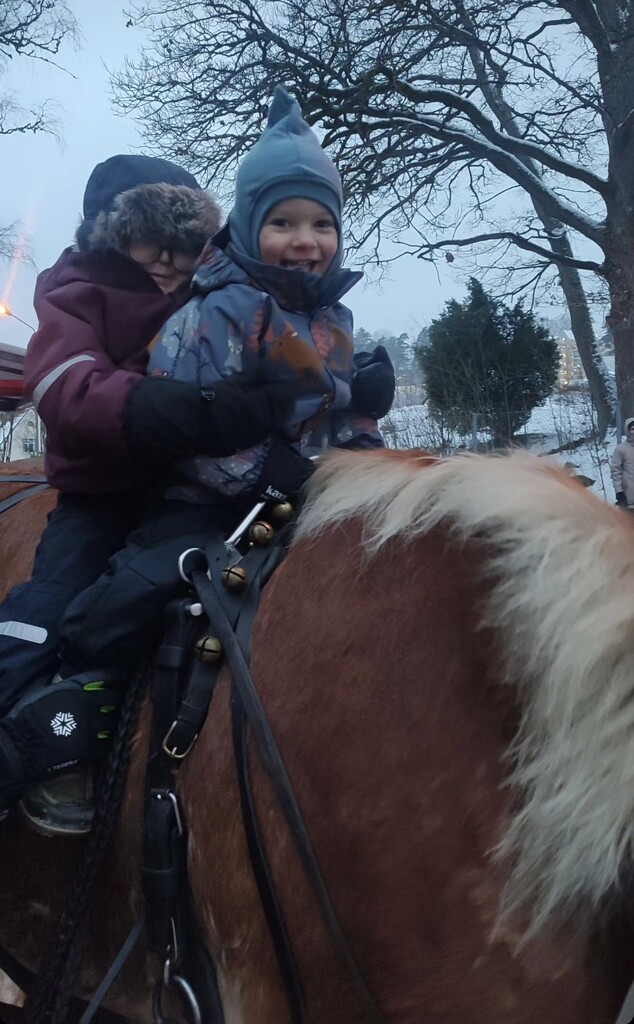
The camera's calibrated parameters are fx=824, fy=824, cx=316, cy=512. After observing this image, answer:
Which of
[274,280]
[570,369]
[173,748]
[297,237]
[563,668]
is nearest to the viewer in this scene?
[563,668]

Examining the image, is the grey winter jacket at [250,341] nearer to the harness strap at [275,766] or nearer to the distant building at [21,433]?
the harness strap at [275,766]

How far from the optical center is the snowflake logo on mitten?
65.3 inches

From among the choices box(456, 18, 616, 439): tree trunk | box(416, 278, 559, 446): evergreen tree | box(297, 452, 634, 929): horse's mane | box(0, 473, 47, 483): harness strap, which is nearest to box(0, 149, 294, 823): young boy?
box(297, 452, 634, 929): horse's mane

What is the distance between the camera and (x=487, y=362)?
12.9 meters

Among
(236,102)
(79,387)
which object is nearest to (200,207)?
(79,387)

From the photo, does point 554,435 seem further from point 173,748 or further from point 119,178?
point 173,748

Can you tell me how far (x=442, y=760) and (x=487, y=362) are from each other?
12169mm

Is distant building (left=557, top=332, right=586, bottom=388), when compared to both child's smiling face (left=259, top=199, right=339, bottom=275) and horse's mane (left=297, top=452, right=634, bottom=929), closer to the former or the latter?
child's smiling face (left=259, top=199, right=339, bottom=275)

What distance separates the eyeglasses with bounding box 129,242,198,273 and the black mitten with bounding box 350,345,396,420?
53cm

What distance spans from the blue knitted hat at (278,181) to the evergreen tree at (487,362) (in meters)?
9.71

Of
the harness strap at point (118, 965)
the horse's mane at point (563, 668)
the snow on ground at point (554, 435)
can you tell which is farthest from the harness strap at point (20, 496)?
the snow on ground at point (554, 435)

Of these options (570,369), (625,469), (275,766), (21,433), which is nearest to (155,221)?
(275,766)

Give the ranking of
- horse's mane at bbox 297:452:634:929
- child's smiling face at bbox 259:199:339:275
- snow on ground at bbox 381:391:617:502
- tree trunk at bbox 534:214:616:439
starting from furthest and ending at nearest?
tree trunk at bbox 534:214:616:439 → snow on ground at bbox 381:391:617:502 → child's smiling face at bbox 259:199:339:275 → horse's mane at bbox 297:452:634:929

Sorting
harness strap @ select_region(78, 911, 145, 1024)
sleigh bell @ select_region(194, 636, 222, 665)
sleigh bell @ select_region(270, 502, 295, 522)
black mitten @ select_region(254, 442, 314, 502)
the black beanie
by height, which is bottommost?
harness strap @ select_region(78, 911, 145, 1024)
